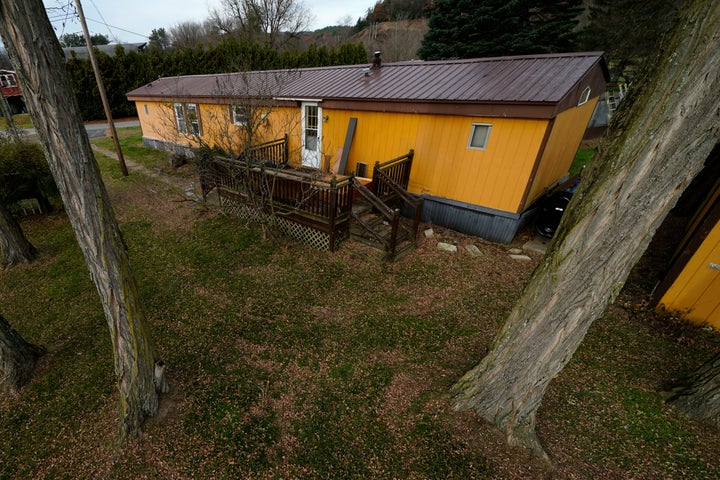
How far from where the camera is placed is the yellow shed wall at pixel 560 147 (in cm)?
739

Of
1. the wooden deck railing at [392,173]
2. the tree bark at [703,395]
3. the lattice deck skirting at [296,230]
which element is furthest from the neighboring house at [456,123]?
the tree bark at [703,395]

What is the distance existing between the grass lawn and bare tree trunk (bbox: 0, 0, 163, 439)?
0.73m

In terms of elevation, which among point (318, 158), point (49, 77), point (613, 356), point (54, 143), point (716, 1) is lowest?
point (613, 356)

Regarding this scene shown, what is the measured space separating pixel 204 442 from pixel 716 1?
5.57m

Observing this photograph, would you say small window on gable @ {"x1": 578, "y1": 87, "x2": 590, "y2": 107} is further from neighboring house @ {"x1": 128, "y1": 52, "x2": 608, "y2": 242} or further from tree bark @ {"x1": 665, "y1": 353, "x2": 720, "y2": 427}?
tree bark @ {"x1": 665, "y1": 353, "x2": 720, "y2": 427}

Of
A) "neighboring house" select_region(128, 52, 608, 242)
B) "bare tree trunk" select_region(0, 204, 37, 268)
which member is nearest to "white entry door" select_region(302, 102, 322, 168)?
"neighboring house" select_region(128, 52, 608, 242)

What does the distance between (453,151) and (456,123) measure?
698 millimetres

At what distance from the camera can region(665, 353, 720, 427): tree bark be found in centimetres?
330

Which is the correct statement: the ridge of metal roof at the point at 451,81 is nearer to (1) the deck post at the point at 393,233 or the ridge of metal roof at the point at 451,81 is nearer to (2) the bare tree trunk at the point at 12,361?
(1) the deck post at the point at 393,233

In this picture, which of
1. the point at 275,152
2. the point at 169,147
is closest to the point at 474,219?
the point at 275,152

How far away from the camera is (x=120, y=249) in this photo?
279cm

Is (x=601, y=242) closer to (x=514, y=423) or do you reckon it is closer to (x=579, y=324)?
(x=579, y=324)

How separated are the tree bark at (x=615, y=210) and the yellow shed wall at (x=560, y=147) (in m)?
5.53

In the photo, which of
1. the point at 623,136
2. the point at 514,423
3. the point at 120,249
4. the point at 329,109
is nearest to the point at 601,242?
the point at 623,136
